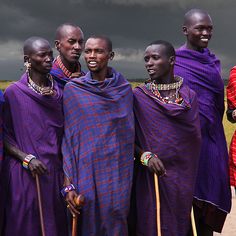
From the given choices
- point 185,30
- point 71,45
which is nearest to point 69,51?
point 71,45

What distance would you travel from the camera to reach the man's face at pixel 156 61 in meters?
5.16

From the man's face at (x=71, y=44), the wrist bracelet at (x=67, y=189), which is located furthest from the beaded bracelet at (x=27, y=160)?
the man's face at (x=71, y=44)

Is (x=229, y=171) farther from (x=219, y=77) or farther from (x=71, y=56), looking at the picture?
(x=71, y=56)

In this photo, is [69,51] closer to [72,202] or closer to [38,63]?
[38,63]

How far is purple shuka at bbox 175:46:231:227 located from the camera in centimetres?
589

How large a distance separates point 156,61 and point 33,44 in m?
1.21

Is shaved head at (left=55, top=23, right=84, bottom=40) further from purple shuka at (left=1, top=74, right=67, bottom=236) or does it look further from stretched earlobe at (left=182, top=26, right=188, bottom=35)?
stretched earlobe at (left=182, top=26, right=188, bottom=35)

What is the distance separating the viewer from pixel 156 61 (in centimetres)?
517

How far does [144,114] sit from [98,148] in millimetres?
640

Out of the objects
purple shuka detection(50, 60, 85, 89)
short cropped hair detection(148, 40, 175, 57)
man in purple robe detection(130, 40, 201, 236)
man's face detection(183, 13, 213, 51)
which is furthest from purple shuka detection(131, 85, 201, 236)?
man's face detection(183, 13, 213, 51)

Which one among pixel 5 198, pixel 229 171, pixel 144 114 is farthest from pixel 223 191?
pixel 5 198

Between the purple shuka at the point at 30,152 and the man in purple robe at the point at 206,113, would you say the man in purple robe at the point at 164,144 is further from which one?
the purple shuka at the point at 30,152

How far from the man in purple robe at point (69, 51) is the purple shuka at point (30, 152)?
1.53ft

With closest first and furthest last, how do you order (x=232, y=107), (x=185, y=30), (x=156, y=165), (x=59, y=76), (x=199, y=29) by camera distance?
(x=156, y=165)
(x=59, y=76)
(x=199, y=29)
(x=185, y=30)
(x=232, y=107)
